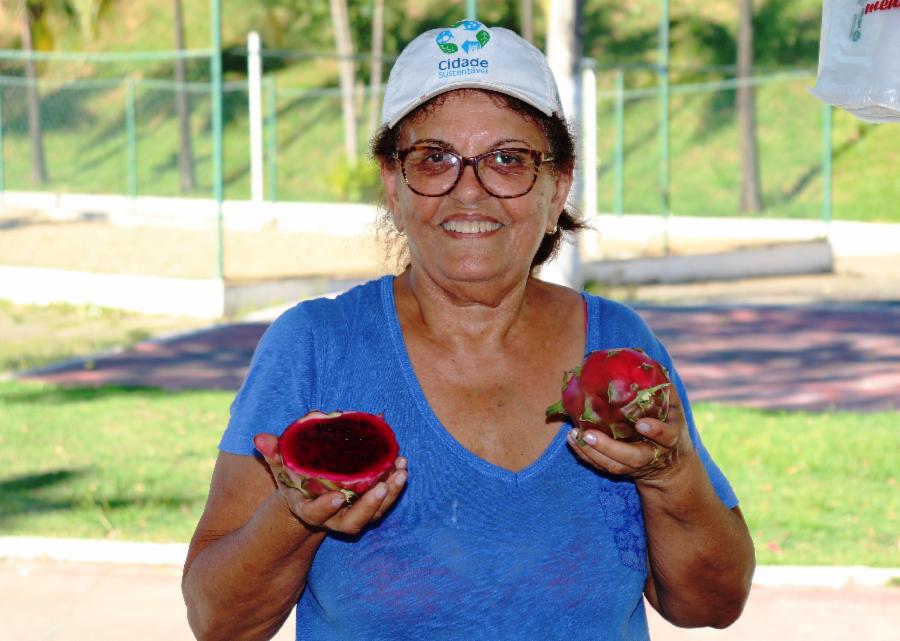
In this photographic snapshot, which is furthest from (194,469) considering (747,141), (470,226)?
(747,141)

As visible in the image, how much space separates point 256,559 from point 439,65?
0.93 meters

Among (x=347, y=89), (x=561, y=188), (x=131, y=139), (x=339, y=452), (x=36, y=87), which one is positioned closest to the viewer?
(x=339, y=452)

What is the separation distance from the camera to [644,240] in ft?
83.1

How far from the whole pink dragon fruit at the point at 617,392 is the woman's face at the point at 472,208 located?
30 cm

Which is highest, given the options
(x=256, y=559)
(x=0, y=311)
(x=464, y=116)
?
(x=464, y=116)

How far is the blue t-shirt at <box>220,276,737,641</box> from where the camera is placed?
8.32ft

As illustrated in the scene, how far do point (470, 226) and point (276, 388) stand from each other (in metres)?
0.47

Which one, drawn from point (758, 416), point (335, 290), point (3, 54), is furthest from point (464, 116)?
point (3, 54)

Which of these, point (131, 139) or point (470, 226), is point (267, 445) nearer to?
point (470, 226)

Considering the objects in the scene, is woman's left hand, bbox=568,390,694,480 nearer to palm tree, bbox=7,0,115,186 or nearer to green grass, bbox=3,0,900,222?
green grass, bbox=3,0,900,222

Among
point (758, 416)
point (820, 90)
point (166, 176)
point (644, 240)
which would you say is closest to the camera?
point (820, 90)

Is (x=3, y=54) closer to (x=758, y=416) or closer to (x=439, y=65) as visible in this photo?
(x=758, y=416)

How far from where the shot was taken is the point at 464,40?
105 inches

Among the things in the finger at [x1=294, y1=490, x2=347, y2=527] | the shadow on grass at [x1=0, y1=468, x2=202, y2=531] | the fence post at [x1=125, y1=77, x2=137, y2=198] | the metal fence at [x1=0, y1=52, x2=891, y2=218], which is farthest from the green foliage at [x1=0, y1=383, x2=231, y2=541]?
the metal fence at [x1=0, y1=52, x2=891, y2=218]
